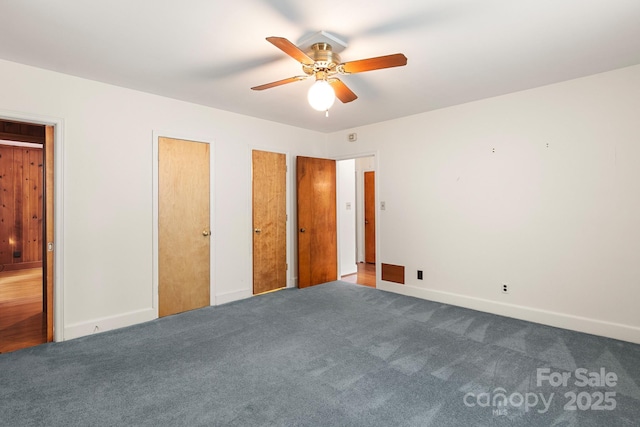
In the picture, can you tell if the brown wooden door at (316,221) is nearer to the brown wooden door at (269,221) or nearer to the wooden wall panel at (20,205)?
the brown wooden door at (269,221)

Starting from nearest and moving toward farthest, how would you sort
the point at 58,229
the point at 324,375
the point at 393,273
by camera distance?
the point at 324,375 < the point at 58,229 < the point at 393,273

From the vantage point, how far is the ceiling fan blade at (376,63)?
2.06 m

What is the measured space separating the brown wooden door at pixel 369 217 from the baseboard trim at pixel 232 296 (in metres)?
3.30

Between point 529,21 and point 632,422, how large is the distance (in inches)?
101

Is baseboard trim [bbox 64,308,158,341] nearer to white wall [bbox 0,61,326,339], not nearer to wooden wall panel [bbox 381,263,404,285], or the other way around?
white wall [bbox 0,61,326,339]

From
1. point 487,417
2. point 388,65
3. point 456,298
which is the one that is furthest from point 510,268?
point 388,65

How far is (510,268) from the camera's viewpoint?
11.8 feet

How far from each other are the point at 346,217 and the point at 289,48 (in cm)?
407

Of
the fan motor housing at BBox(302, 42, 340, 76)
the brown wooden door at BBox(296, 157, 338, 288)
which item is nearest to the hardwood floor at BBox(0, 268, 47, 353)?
the brown wooden door at BBox(296, 157, 338, 288)

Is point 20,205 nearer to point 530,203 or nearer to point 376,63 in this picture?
point 376,63

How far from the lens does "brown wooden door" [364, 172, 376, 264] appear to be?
703 cm

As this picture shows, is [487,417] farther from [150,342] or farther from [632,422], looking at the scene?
[150,342]

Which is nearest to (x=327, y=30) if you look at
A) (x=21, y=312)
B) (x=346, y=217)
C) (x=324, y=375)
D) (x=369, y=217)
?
(x=324, y=375)

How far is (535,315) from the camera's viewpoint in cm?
342
